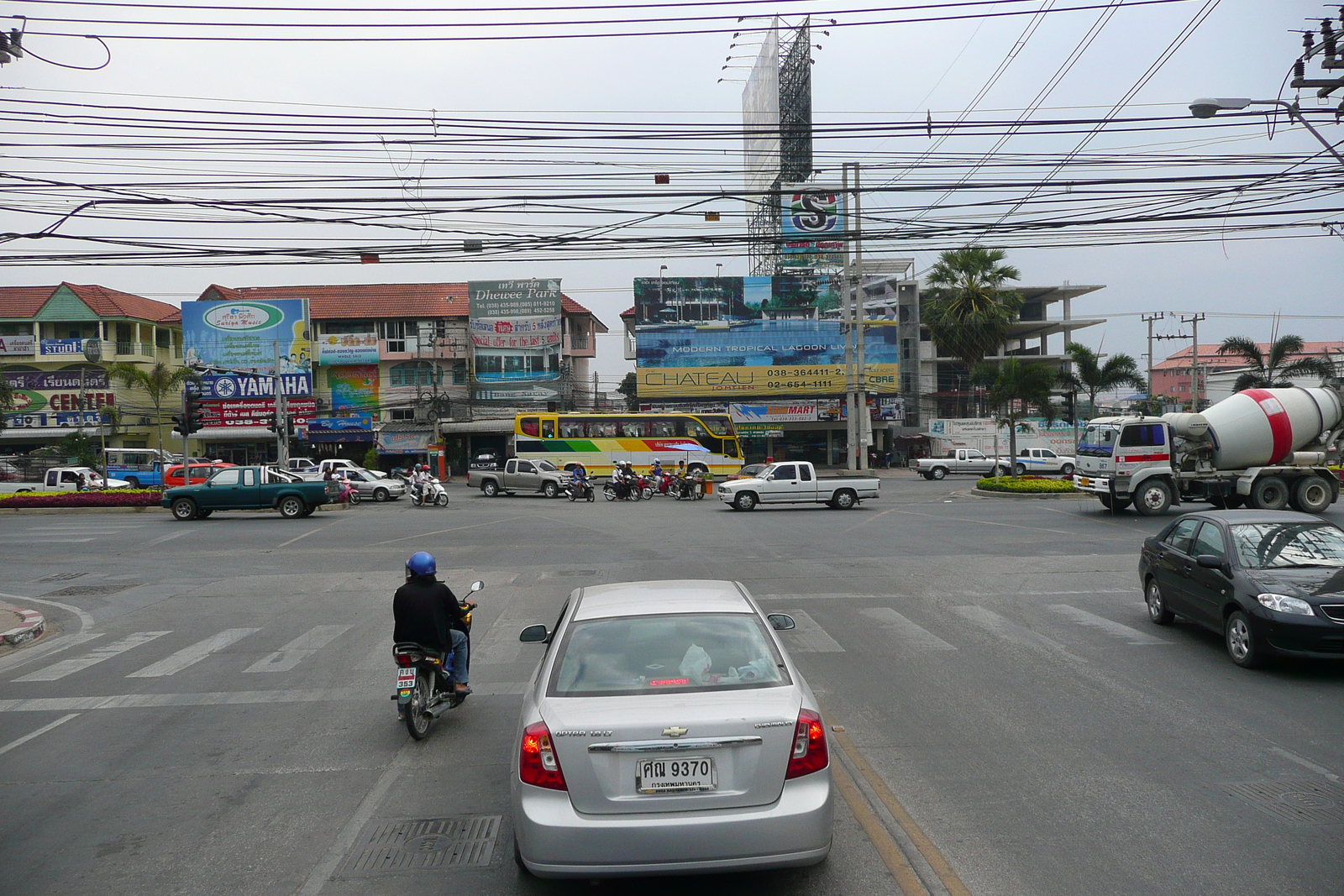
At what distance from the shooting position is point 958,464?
5459 cm

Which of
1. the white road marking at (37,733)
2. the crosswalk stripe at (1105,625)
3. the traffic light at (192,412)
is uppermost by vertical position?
the traffic light at (192,412)

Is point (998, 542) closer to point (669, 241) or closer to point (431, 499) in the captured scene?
point (669, 241)

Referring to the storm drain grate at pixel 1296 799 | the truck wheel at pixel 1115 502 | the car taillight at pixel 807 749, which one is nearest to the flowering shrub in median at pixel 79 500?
the truck wheel at pixel 1115 502

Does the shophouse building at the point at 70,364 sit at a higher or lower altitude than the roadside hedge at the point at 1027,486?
higher

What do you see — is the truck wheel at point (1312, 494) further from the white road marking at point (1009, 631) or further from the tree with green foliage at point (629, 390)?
the tree with green foliage at point (629, 390)

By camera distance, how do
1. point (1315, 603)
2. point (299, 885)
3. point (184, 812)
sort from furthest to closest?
point (1315, 603), point (184, 812), point (299, 885)

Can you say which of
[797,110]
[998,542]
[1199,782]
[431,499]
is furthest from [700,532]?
[797,110]

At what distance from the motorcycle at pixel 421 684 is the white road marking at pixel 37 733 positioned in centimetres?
318

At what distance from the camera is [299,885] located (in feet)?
16.3

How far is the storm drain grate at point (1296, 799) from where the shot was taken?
18.4ft

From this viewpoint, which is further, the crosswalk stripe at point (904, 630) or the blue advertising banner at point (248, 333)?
the blue advertising banner at point (248, 333)

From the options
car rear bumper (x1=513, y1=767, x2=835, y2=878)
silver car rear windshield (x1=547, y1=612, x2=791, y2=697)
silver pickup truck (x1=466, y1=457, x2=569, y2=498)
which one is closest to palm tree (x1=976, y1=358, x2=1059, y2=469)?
silver pickup truck (x1=466, y1=457, x2=569, y2=498)

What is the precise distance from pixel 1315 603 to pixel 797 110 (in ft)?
200

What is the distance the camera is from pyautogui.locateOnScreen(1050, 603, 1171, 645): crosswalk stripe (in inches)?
435
